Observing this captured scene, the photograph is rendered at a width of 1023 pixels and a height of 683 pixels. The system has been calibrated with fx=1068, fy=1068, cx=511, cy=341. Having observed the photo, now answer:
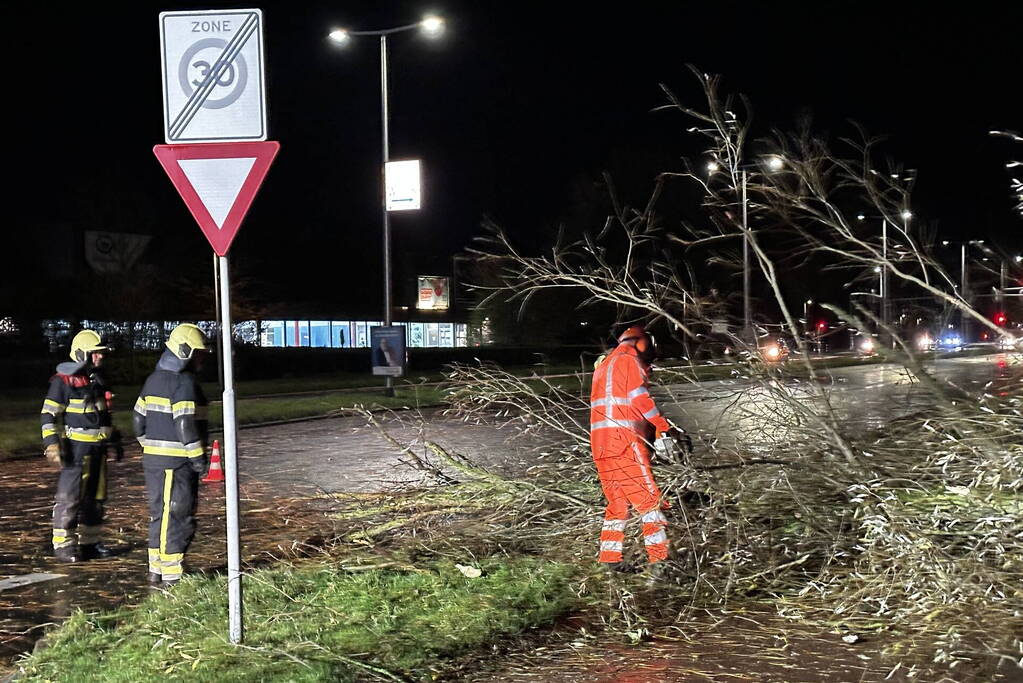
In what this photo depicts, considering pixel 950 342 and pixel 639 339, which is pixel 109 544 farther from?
pixel 950 342

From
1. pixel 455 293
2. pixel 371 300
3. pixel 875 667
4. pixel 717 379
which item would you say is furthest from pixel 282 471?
pixel 371 300

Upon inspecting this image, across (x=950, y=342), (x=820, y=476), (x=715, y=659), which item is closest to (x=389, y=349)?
(x=950, y=342)

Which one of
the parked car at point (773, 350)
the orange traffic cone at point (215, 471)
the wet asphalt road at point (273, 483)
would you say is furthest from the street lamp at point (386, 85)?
the parked car at point (773, 350)

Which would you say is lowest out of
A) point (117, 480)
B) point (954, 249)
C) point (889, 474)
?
point (117, 480)

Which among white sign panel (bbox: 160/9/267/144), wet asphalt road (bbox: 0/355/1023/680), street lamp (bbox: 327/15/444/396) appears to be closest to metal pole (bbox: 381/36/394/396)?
street lamp (bbox: 327/15/444/396)

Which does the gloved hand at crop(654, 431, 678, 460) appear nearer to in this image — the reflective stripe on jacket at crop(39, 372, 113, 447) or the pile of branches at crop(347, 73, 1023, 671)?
the pile of branches at crop(347, 73, 1023, 671)

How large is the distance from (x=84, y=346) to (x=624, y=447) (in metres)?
4.76

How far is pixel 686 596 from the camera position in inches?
237

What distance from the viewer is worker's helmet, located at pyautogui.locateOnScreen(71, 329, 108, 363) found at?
8.70 meters

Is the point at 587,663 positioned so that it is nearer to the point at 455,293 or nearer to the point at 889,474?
the point at 889,474

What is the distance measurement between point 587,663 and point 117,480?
8.82 m

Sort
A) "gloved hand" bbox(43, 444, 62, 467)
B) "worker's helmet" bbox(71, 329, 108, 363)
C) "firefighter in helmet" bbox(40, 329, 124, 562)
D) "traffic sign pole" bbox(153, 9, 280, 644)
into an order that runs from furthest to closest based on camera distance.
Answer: "worker's helmet" bbox(71, 329, 108, 363), "gloved hand" bbox(43, 444, 62, 467), "firefighter in helmet" bbox(40, 329, 124, 562), "traffic sign pole" bbox(153, 9, 280, 644)

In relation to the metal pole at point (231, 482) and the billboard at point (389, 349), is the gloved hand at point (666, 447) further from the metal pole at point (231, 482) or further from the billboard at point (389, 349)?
the billboard at point (389, 349)

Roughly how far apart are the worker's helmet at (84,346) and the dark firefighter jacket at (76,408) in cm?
8
